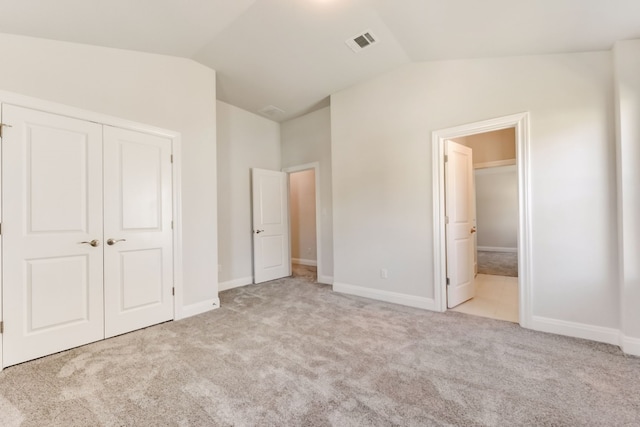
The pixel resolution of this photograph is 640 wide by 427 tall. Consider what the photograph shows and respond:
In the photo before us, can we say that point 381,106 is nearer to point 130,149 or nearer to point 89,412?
point 130,149

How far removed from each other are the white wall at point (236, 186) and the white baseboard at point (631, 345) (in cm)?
438

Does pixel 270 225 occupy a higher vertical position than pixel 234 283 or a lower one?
higher

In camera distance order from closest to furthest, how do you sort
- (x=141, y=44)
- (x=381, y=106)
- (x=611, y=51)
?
(x=611, y=51)
(x=141, y=44)
(x=381, y=106)

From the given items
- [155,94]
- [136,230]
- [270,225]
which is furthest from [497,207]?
[136,230]

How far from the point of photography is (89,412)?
162cm

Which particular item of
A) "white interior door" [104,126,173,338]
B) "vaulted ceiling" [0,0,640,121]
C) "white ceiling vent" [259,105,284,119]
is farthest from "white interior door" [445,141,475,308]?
"white interior door" [104,126,173,338]

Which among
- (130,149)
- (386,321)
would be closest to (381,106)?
(386,321)

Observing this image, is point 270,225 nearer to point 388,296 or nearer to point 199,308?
point 199,308

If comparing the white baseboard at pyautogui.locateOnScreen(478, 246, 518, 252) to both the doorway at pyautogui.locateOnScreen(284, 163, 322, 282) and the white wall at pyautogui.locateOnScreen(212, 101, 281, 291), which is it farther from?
the white wall at pyautogui.locateOnScreen(212, 101, 281, 291)

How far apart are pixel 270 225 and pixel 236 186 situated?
89cm

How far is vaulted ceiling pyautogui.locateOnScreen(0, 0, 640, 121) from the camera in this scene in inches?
84.0

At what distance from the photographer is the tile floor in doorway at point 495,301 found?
3.17 m

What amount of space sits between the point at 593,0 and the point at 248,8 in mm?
2618

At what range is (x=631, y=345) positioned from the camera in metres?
2.21
